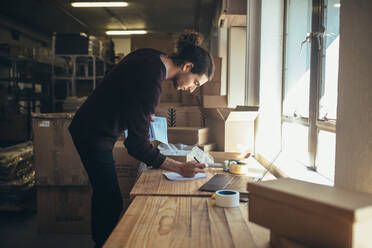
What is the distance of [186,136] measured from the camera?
3043mm

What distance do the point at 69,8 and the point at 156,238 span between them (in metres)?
7.48

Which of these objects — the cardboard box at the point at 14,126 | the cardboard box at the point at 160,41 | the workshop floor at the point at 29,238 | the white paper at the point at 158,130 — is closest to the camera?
the white paper at the point at 158,130

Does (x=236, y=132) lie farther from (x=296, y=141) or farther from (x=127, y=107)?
(x=127, y=107)

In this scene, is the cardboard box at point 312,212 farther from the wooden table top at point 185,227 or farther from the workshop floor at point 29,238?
the workshop floor at point 29,238

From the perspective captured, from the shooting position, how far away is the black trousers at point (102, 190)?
1.70 meters

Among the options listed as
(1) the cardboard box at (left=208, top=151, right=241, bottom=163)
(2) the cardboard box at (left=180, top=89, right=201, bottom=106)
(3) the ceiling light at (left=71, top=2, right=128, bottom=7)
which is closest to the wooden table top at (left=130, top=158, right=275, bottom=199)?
(1) the cardboard box at (left=208, top=151, right=241, bottom=163)

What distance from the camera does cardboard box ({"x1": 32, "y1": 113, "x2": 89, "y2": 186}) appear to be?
9.57ft

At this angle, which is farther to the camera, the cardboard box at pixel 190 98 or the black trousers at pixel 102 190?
the cardboard box at pixel 190 98

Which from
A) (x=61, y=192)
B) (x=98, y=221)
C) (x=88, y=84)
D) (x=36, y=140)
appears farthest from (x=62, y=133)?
(x=88, y=84)

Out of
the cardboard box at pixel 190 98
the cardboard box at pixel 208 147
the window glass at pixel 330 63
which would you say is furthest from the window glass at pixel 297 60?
the cardboard box at pixel 190 98

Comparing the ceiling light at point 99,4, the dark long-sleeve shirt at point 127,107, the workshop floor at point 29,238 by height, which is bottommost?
the workshop floor at point 29,238

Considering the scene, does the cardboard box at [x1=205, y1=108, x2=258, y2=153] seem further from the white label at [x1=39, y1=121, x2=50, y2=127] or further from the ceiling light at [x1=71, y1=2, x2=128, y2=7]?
the ceiling light at [x1=71, y1=2, x2=128, y2=7]

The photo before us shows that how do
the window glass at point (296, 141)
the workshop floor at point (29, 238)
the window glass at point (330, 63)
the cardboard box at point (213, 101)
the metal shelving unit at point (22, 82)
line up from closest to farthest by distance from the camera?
the window glass at point (330, 63), the window glass at point (296, 141), the workshop floor at point (29, 238), the cardboard box at point (213, 101), the metal shelving unit at point (22, 82)

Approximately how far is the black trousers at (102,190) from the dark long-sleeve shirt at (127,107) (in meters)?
0.05
